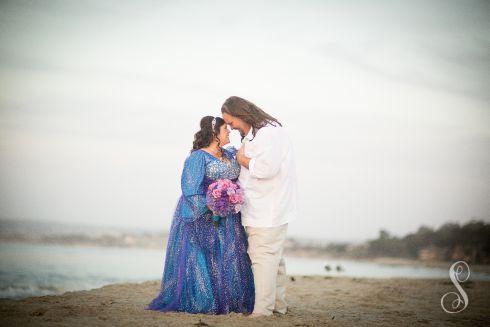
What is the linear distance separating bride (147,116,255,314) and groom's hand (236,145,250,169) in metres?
0.26

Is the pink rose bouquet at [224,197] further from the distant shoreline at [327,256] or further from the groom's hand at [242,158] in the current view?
the distant shoreline at [327,256]

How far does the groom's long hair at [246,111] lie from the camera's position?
525cm

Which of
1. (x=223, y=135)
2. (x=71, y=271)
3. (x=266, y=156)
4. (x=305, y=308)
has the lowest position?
(x=305, y=308)

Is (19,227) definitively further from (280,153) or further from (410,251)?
(280,153)

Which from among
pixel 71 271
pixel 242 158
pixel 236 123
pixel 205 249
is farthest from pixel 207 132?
pixel 71 271

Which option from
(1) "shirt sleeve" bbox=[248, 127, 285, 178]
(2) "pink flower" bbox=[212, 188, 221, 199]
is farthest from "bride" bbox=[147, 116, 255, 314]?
(1) "shirt sleeve" bbox=[248, 127, 285, 178]

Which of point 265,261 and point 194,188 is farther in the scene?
point 194,188

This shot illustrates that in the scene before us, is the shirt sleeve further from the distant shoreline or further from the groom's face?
the distant shoreline

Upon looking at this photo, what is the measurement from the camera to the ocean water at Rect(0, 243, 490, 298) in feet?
31.8

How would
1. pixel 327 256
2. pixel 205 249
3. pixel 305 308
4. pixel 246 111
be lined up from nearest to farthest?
pixel 246 111, pixel 205 249, pixel 305 308, pixel 327 256

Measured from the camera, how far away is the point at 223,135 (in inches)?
221

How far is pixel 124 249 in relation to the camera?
19281 millimetres

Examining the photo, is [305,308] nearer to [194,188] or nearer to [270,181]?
[270,181]

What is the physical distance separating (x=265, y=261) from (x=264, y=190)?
2.30 feet
